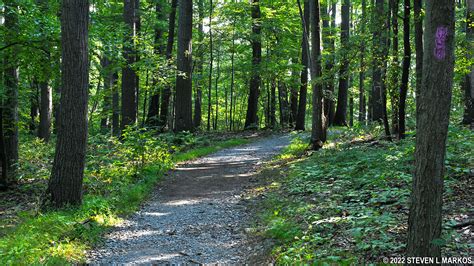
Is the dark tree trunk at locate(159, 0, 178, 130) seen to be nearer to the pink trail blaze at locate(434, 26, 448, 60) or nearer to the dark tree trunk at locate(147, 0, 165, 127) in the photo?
the dark tree trunk at locate(147, 0, 165, 127)

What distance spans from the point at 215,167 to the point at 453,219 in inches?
330

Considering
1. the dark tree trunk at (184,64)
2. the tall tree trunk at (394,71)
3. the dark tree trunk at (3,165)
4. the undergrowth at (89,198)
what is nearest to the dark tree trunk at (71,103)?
the undergrowth at (89,198)

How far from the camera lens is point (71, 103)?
7.11 metres

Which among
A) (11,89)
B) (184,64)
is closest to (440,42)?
(11,89)

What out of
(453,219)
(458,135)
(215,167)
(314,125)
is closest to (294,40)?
(314,125)

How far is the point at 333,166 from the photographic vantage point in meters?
9.49

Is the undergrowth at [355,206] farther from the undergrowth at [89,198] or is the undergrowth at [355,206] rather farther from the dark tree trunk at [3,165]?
the dark tree trunk at [3,165]

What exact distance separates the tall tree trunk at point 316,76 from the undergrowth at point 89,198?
15.0 ft

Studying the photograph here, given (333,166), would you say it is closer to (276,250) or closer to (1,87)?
(276,250)

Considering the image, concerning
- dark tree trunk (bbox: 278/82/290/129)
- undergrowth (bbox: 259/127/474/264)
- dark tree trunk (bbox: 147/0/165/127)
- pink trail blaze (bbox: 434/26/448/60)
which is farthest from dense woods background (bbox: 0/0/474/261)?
dark tree trunk (bbox: 278/82/290/129)

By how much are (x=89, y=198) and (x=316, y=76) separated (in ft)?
27.7

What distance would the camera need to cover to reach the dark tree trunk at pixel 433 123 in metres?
3.39

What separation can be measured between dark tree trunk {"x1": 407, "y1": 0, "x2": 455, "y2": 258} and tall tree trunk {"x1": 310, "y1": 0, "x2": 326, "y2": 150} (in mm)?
9329

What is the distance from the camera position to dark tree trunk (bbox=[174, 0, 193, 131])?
53.0 ft
